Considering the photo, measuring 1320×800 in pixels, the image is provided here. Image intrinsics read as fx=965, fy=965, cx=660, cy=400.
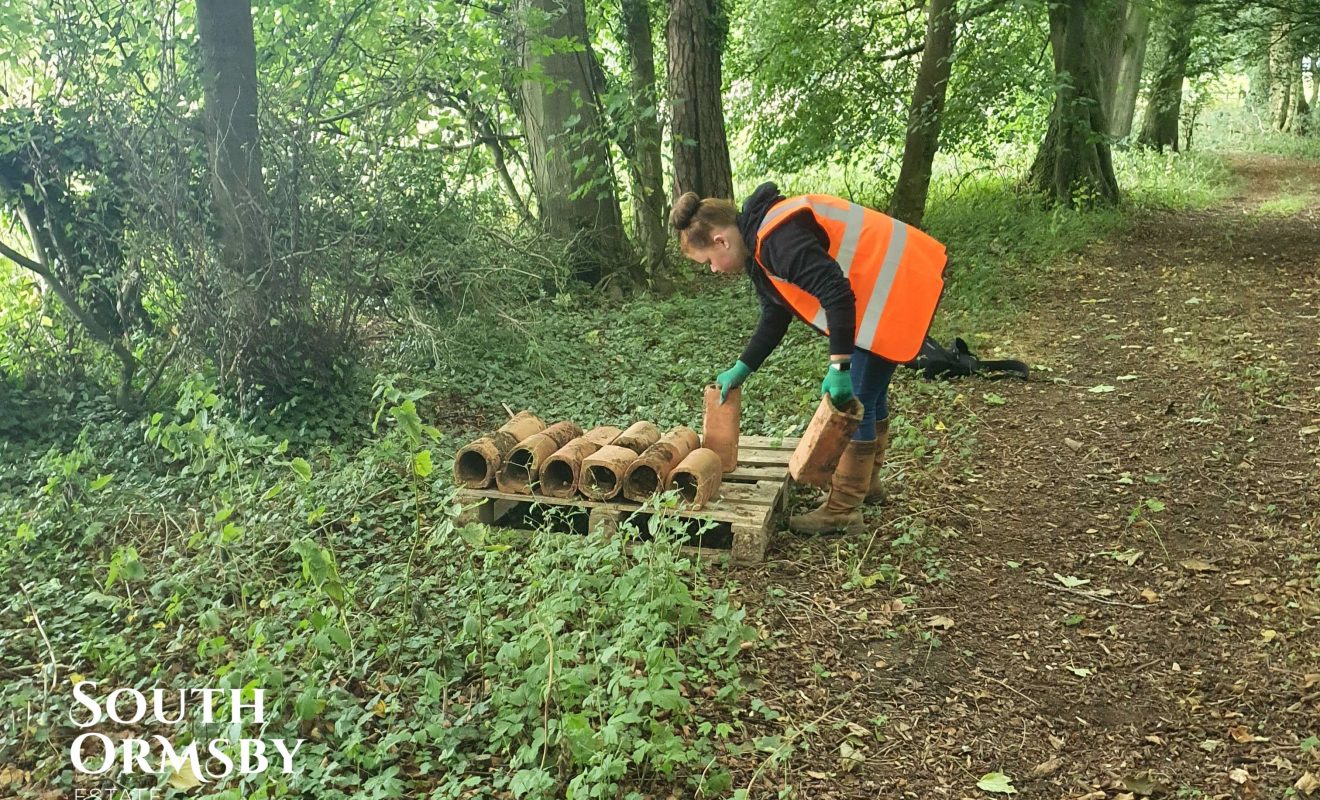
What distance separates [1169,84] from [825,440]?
50.6ft

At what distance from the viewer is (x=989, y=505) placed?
15.8 feet

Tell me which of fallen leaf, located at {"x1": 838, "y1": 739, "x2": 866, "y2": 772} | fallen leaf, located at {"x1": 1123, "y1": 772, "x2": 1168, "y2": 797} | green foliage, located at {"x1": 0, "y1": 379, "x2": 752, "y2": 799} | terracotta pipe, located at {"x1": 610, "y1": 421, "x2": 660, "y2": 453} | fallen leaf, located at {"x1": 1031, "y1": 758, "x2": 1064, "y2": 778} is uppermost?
terracotta pipe, located at {"x1": 610, "y1": 421, "x2": 660, "y2": 453}

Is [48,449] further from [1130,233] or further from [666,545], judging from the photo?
[1130,233]

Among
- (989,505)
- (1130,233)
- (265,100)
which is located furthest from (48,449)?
(1130,233)

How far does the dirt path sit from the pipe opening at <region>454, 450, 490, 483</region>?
1.43m

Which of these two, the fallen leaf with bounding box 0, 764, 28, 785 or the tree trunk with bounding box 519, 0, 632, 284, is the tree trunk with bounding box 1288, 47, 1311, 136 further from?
the fallen leaf with bounding box 0, 764, 28, 785

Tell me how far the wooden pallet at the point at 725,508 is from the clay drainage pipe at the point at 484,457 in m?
0.07

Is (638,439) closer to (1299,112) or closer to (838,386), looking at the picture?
(838,386)

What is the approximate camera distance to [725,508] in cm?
425

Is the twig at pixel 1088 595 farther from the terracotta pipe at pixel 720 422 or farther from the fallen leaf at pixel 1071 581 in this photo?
the terracotta pipe at pixel 720 422

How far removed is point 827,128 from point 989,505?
701cm

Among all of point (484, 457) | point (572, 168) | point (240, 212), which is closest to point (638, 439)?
point (484, 457)

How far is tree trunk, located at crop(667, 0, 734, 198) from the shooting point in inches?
360

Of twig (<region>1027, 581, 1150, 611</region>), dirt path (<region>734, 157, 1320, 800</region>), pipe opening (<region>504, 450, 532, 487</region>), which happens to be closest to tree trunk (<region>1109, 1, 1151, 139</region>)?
dirt path (<region>734, 157, 1320, 800</region>)
